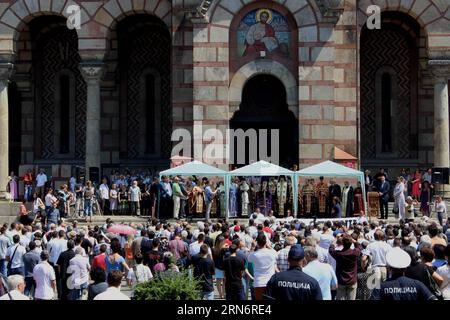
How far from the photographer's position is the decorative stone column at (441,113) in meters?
37.3

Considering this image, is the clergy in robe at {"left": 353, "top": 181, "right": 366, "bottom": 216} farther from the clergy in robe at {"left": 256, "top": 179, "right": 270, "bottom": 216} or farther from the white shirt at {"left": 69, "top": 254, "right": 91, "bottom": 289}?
the white shirt at {"left": 69, "top": 254, "right": 91, "bottom": 289}

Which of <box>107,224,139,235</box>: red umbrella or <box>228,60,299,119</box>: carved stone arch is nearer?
<box>107,224,139,235</box>: red umbrella

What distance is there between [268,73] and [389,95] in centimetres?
647

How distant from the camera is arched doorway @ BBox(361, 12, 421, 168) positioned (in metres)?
40.9

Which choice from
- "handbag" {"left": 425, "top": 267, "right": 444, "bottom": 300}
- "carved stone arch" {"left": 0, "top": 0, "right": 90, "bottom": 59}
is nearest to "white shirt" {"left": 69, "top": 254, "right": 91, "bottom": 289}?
"handbag" {"left": 425, "top": 267, "right": 444, "bottom": 300}

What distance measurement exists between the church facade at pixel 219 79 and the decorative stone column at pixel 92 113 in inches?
2.0

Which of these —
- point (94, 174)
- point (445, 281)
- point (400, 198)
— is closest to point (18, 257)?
point (445, 281)

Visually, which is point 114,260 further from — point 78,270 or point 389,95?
point 389,95

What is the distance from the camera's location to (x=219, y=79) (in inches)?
1454

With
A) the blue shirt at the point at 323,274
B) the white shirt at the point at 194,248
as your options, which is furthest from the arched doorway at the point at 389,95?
the blue shirt at the point at 323,274

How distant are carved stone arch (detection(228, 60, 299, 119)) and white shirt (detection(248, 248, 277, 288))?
18.8 meters
